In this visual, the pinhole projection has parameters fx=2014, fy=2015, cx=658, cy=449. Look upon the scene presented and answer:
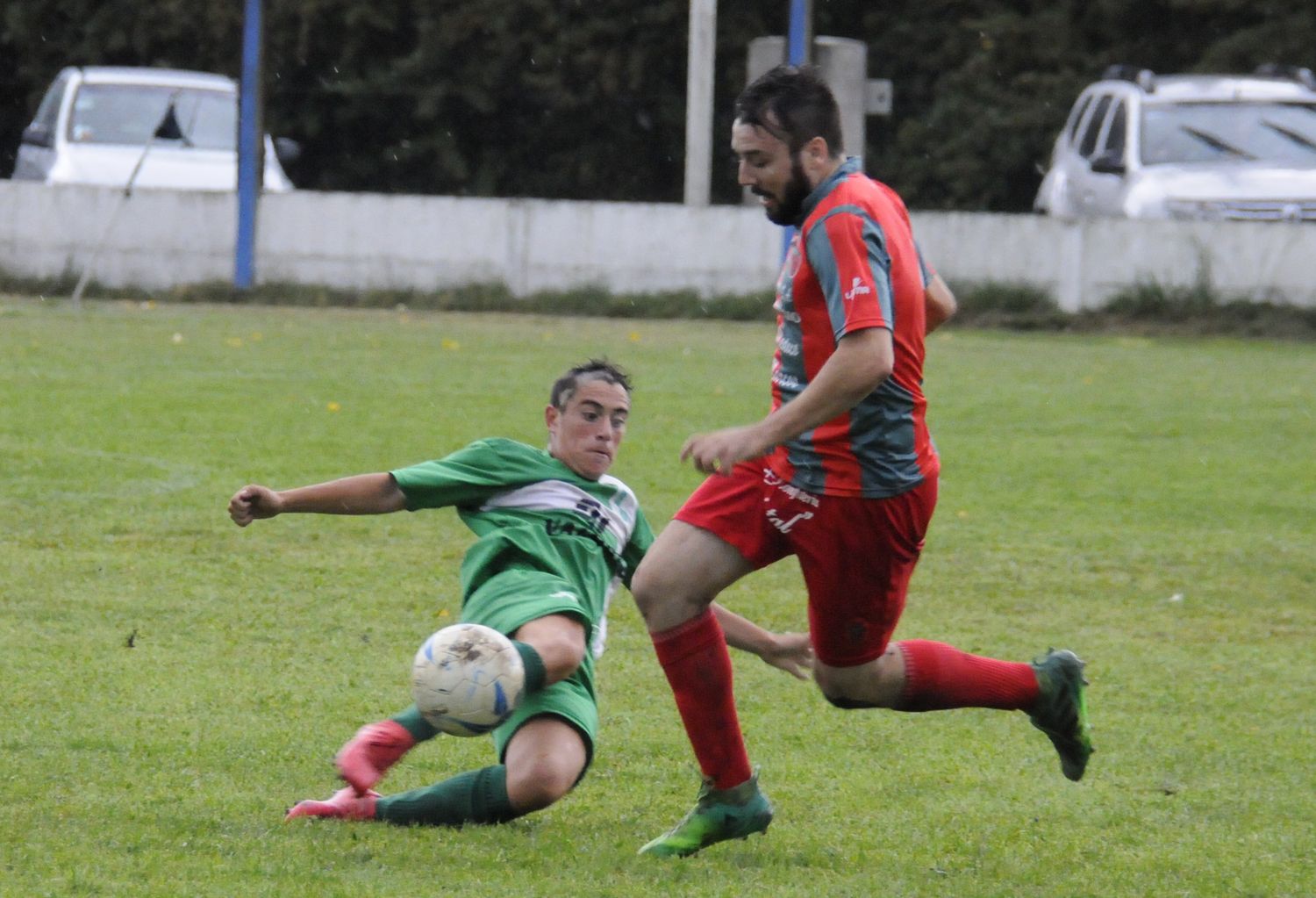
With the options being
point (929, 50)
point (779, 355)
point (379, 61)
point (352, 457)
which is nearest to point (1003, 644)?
point (779, 355)

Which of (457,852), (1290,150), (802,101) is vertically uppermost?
(1290,150)

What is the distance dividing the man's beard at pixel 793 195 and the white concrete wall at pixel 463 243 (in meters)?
14.6

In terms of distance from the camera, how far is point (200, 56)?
33531mm

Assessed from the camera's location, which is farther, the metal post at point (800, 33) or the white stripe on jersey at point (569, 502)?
the metal post at point (800, 33)

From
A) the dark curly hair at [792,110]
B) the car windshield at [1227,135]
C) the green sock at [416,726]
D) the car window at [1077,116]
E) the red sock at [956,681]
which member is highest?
the car window at [1077,116]

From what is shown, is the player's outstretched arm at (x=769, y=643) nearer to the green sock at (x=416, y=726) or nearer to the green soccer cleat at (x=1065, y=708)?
the green soccer cleat at (x=1065, y=708)

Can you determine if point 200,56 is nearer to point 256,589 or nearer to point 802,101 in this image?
point 256,589

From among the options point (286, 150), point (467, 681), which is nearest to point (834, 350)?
point (467, 681)

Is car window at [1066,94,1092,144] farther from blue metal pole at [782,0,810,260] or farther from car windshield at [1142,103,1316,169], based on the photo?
blue metal pole at [782,0,810,260]

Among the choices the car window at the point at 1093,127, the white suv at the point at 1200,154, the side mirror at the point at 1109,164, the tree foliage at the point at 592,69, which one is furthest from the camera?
the tree foliage at the point at 592,69

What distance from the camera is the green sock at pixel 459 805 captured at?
4.52m

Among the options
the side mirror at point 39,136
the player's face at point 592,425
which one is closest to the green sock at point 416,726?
the player's face at point 592,425

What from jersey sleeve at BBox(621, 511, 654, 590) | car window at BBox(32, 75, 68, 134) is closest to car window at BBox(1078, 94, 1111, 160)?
car window at BBox(32, 75, 68, 134)

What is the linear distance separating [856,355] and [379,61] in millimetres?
30030
